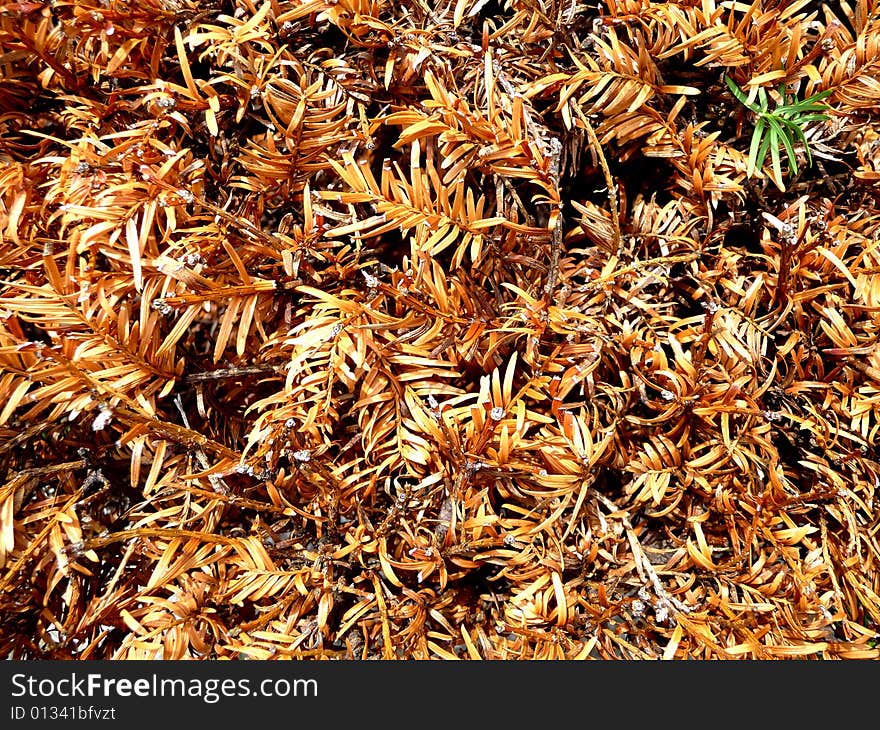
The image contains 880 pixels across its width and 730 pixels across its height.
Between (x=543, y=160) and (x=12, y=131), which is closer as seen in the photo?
(x=543, y=160)

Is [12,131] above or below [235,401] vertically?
above

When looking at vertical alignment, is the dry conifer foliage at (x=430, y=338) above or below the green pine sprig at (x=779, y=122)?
below

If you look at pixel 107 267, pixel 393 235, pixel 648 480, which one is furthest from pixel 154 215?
pixel 648 480

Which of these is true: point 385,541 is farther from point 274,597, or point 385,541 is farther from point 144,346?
point 144,346

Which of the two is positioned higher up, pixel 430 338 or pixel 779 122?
pixel 779 122

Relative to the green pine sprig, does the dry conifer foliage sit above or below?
below

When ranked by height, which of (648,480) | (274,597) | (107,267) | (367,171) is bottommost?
(274,597)
